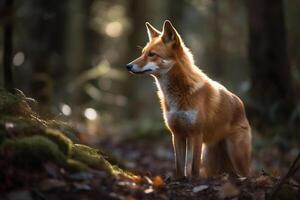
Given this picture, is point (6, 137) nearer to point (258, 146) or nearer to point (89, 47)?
point (258, 146)

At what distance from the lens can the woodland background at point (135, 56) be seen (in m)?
13.6

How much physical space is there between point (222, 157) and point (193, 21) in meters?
24.7

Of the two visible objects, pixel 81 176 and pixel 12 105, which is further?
pixel 12 105

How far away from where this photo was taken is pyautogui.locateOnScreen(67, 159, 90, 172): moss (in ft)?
19.3

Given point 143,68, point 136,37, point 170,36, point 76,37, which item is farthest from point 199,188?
point 136,37

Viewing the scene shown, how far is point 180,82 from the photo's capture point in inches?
320

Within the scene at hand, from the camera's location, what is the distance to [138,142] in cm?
1564

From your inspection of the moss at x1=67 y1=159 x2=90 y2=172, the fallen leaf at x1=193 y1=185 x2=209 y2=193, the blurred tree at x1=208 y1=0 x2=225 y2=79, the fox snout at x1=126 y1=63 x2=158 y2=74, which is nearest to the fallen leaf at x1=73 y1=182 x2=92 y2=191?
the moss at x1=67 y1=159 x2=90 y2=172

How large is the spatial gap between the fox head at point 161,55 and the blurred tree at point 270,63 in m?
6.21

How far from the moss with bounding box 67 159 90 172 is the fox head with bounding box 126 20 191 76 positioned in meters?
2.50

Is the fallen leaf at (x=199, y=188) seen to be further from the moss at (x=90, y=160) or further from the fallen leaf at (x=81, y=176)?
the fallen leaf at (x=81, y=176)

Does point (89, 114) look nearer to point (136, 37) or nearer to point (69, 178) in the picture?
point (136, 37)

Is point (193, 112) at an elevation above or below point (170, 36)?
below

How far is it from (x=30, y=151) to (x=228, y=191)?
2141mm
